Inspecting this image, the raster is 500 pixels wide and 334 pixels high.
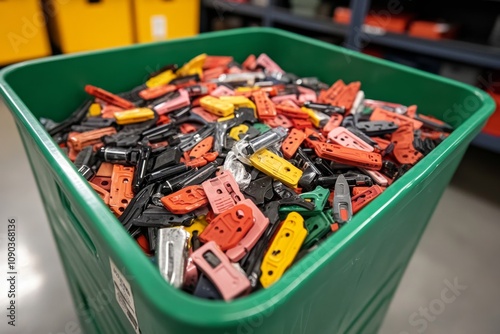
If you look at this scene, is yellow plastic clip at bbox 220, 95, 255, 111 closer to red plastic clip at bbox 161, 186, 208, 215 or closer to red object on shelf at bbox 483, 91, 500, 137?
red plastic clip at bbox 161, 186, 208, 215

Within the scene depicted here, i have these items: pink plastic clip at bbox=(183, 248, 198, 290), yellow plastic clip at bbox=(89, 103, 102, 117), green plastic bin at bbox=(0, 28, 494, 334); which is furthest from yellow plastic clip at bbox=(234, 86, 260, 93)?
pink plastic clip at bbox=(183, 248, 198, 290)

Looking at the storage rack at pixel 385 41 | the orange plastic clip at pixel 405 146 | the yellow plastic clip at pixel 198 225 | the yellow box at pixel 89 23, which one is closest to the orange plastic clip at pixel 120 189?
the yellow plastic clip at pixel 198 225

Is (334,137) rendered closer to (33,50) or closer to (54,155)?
(54,155)

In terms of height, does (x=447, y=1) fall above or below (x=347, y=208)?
above

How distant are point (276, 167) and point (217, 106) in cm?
25

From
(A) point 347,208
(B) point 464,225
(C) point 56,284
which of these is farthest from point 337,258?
(B) point 464,225

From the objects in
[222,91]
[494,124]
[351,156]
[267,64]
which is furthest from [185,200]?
[494,124]

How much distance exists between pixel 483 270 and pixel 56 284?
131cm

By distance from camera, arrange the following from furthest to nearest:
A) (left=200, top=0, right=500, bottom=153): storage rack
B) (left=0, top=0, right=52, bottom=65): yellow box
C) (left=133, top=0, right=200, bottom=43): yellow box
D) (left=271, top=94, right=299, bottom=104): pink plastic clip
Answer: (left=133, top=0, right=200, bottom=43): yellow box, (left=0, top=0, right=52, bottom=65): yellow box, (left=200, top=0, right=500, bottom=153): storage rack, (left=271, top=94, right=299, bottom=104): pink plastic clip

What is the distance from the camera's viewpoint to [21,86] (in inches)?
28.5

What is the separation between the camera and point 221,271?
0.38 meters

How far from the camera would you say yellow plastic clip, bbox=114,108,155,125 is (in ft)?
2.39

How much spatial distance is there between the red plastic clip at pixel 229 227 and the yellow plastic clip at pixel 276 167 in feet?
0.35

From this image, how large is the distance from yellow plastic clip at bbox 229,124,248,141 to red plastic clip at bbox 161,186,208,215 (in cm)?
18
